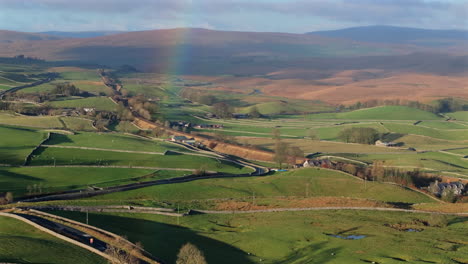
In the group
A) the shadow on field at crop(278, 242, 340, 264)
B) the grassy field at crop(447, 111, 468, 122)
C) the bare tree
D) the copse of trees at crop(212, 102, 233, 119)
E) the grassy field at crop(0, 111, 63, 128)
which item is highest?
the bare tree

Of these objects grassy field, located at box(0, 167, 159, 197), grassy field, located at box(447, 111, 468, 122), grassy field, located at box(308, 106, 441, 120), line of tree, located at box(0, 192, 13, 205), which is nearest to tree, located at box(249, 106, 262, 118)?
grassy field, located at box(308, 106, 441, 120)

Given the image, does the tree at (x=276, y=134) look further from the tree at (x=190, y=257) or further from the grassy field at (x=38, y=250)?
the tree at (x=190, y=257)

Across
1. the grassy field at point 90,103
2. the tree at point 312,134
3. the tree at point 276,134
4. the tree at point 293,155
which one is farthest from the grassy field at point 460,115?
the grassy field at point 90,103

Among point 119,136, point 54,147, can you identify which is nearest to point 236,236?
point 54,147

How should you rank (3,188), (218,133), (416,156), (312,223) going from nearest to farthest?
(312,223) → (3,188) → (416,156) → (218,133)

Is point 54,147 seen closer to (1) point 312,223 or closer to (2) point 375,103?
(1) point 312,223

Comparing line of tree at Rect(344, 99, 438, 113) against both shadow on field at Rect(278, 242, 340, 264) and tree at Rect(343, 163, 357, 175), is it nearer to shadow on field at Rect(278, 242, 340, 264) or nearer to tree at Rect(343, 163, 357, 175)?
tree at Rect(343, 163, 357, 175)
